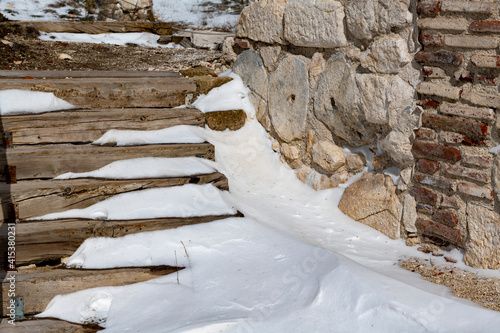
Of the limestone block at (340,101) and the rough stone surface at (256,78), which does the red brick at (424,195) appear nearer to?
the limestone block at (340,101)

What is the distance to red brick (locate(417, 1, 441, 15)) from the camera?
249 centimetres

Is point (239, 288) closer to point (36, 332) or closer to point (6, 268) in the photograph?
point (36, 332)

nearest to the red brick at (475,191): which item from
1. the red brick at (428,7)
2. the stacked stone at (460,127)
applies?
the stacked stone at (460,127)

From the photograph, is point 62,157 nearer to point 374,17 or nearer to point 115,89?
point 115,89

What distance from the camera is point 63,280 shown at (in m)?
2.17

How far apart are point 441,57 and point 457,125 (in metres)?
0.34

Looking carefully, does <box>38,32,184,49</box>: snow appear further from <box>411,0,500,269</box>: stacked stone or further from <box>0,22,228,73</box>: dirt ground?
<box>411,0,500,269</box>: stacked stone

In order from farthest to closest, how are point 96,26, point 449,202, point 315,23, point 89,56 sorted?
point 96,26 → point 89,56 → point 315,23 → point 449,202

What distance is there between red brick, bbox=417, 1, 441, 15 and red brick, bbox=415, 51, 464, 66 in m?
0.19

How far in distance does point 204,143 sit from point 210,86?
81cm

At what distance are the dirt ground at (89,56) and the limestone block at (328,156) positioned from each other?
4.28 ft

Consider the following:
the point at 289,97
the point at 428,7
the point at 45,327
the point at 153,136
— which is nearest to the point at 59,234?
the point at 45,327

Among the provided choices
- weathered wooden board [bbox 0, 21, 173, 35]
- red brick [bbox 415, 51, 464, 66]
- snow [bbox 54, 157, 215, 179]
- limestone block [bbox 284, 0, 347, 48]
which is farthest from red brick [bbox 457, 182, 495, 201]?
weathered wooden board [bbox 0, 21, 173, 35]

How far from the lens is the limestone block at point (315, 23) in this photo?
3.07 metres
